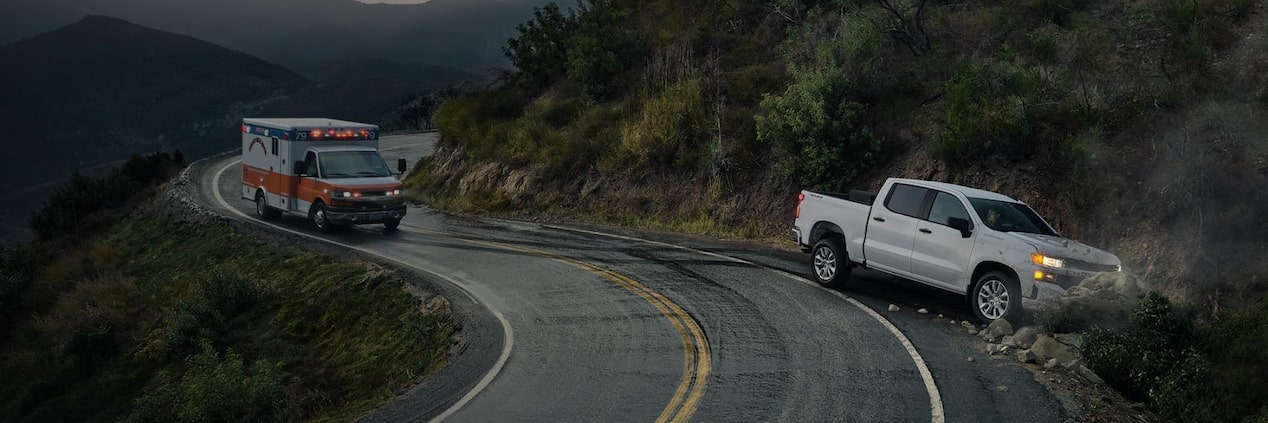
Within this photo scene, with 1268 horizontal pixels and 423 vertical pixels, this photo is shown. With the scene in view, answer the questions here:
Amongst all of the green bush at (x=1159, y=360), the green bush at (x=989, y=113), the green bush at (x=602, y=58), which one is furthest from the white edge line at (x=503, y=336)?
the green bush at (x=602, y=58)

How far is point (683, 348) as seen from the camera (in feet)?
34.7

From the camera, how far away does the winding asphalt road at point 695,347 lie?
8391 mm

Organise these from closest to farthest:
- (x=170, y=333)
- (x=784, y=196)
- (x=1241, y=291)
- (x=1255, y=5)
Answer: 1. (x=1241, y=291)
2. (x=170, y=333)
3. (x=1255, y=5)
4. (x=784, y=196)

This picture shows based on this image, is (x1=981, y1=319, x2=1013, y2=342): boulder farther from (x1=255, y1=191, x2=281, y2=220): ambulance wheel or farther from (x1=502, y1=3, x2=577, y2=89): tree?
(x1=502, y1=3, x2=577, y2=89): tree

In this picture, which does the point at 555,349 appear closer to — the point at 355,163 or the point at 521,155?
the point at 355,163

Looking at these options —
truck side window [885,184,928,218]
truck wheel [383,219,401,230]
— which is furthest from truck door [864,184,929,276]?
truck wheel [383,219,401,230]

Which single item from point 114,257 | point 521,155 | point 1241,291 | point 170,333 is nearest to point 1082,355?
point 1241,291

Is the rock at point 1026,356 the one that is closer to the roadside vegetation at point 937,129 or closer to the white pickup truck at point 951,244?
the roadside vegetation at point 937,129

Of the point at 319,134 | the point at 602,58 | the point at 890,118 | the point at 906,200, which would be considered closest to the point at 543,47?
the point at 602,58

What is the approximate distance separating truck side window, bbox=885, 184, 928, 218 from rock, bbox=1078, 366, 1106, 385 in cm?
361

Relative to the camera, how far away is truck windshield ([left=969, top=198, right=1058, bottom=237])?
467 inches

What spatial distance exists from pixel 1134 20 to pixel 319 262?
1999cm

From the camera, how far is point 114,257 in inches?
1006

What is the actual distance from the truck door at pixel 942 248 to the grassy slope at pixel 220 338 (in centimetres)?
730
